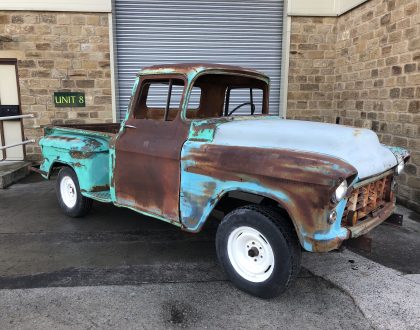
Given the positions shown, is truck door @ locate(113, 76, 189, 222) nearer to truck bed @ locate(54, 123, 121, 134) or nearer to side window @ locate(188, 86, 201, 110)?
side window @ locate(188, 86, 201, 110)

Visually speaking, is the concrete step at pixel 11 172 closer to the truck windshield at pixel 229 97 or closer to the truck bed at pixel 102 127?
the truck bed at pixel 102 127

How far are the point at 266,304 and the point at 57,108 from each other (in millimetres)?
6641

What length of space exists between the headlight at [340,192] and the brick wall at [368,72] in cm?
350

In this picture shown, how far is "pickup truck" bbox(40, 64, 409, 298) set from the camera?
2629mm

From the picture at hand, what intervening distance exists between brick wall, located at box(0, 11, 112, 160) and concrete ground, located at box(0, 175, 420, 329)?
3.80 m

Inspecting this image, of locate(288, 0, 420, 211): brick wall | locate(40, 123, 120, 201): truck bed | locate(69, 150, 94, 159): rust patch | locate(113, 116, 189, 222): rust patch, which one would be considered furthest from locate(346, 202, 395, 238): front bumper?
locate(69, 150, 94, 159): rust patch

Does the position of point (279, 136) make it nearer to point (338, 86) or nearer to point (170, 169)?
point (170, 169)

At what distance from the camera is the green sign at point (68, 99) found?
7.82m

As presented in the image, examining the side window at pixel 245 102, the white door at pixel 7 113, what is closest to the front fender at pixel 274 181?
the side window at pixel 245 102

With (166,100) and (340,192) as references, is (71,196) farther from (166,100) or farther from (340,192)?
(340,192)

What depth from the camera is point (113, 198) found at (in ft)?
13.5

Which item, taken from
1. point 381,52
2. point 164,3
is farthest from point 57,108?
point 381,52

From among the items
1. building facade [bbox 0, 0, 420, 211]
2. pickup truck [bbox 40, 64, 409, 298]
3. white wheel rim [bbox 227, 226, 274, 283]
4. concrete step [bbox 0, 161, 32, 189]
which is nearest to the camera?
pickup truck [bbox 40, 64, 409, 298]

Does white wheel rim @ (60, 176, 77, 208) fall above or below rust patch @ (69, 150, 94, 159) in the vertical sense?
below
